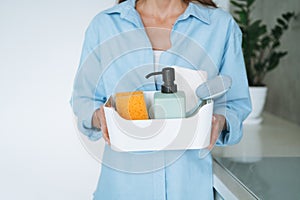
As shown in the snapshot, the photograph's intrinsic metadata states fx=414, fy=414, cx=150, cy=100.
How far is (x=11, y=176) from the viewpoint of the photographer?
111 cm

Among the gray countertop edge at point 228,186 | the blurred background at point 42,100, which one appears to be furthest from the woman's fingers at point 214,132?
the blurred background at point 42,100

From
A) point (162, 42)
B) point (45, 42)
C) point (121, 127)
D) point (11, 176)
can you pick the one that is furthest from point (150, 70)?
point (11, 176)

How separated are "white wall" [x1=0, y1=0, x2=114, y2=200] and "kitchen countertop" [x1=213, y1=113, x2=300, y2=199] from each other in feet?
1.40

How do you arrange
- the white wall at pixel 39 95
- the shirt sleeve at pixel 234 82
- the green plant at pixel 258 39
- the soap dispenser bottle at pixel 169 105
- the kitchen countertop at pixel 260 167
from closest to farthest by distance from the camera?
1. the soap dispenser bottle at pixel 169 105
2. the kitchen countertop at pixel 260 167
3. the shirt sleeve at pixel 234 82
4. the white wall at pixel 39 95
5. the green plant at pixel 258 39

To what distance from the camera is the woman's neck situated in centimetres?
93

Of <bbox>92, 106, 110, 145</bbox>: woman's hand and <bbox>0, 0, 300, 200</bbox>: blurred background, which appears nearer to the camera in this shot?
<bbox>92, 106, 110, 145</bbox>: woman's hand

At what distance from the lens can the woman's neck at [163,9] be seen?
0.93 m

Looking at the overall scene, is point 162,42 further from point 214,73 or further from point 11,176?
point 11,176

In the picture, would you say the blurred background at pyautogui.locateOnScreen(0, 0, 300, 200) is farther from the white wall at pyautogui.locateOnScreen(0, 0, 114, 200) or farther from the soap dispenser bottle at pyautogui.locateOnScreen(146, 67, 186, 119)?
the soap dispenser bottle at pyautogui.locateOnScreen(146, 67, 186, 119)

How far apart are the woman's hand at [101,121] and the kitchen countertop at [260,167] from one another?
25 centimetres

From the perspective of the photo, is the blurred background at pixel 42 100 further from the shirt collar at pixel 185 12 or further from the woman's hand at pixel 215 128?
the woman's hand at pixel 215 128

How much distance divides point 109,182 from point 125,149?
228 millimetres

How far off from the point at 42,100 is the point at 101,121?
0.43 metres

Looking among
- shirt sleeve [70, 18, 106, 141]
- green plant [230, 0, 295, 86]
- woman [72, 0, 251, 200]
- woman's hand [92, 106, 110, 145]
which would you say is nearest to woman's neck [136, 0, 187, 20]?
woman [72, 0, 251, 200]
